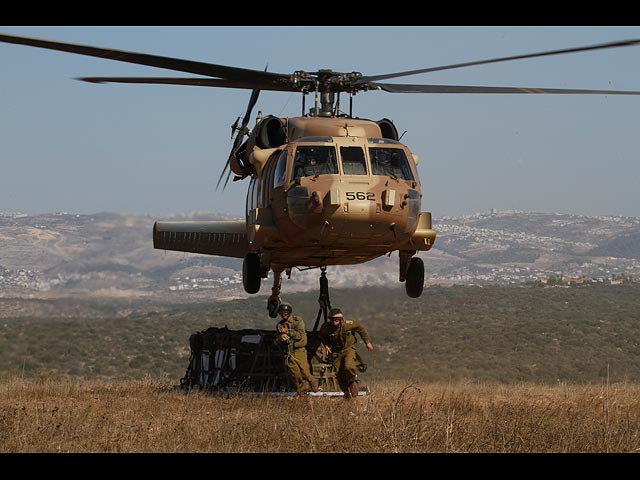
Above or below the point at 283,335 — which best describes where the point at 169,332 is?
below

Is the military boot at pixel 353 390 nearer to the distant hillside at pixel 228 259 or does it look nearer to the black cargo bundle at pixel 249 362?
the black cargo bundle at pixel 249 362

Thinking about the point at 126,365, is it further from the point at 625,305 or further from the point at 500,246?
the point at 500,246

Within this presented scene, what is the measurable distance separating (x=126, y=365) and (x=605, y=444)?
24302mm

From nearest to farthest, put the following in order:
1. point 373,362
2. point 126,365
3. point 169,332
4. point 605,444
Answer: point 605,444 → point 373,362 → point 126,365 → point 169,332

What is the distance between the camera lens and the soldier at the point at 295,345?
1538 cm

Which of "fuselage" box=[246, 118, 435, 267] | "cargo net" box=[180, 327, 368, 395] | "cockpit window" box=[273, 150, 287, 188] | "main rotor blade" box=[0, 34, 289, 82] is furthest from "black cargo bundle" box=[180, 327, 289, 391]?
"main rotor blade" box=[0, 34, 289, 82]

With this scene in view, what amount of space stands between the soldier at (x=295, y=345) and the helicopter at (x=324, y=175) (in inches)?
42.0

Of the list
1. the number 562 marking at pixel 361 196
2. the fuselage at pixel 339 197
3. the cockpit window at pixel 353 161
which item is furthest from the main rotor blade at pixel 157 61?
the number 562 marking at pixel 361 196

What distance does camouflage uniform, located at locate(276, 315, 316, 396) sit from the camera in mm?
15375

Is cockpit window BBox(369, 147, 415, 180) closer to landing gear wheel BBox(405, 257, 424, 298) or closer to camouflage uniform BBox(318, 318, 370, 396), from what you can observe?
landing gear wheel BBox(405, 257, 424, 298)

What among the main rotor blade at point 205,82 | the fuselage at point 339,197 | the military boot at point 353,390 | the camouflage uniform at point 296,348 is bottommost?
the military boot at point 353,390
